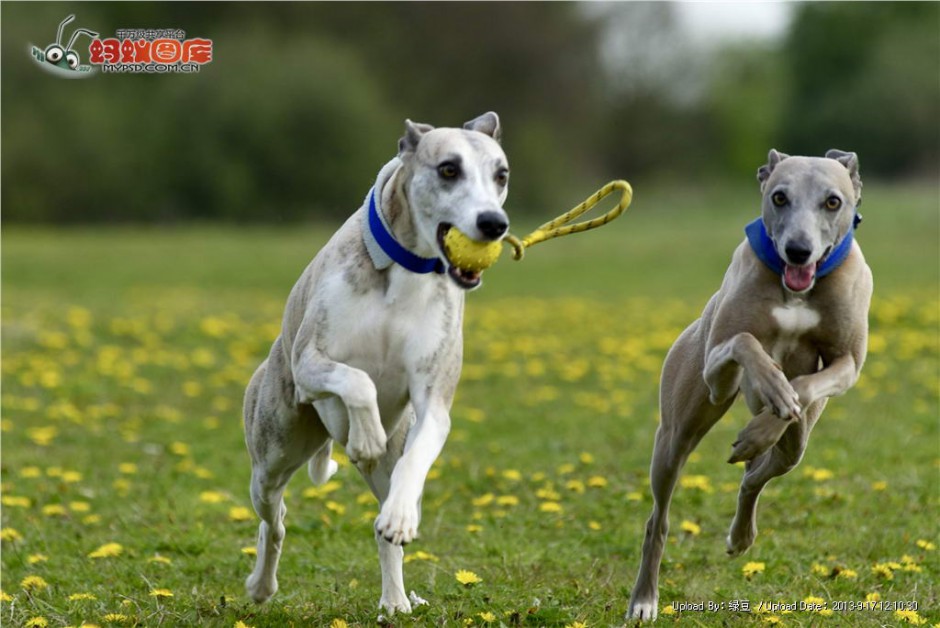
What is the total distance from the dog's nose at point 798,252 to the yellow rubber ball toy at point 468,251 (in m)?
1.15

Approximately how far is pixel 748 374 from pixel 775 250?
565 mm

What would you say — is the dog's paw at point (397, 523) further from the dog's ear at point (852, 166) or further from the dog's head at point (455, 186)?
the dog's ear at point (852, 166)

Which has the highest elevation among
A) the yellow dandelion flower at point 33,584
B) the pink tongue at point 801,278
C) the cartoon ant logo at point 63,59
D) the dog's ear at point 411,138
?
the cartoon ant logo at point 63,59

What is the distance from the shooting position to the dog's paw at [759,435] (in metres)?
5.16

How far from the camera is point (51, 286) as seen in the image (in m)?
21.8

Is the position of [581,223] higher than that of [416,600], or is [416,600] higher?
[581,223]

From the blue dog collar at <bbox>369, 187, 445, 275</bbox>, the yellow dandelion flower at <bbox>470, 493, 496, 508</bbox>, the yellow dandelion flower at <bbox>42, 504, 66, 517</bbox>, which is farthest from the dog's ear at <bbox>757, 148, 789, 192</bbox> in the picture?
the yellow dandelion flower at <bbox>42, 504, 66, 517</bbox>

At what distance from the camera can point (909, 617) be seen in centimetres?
543

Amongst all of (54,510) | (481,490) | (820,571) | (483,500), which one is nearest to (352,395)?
(820,571)

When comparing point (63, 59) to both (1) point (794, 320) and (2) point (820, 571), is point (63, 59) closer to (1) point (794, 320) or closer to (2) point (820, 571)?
(1) point (794, 320)

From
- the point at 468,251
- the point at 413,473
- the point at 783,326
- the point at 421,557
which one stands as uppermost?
the point at 468,251

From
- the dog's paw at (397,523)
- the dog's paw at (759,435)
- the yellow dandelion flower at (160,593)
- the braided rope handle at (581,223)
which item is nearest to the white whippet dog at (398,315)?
the dog's paw at (397,523)

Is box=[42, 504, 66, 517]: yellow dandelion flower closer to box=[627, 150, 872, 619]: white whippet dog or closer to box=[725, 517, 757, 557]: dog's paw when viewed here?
box=[627, 150, 872, 619]: white whippet dog

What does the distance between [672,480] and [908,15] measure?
71.8 meters
